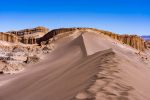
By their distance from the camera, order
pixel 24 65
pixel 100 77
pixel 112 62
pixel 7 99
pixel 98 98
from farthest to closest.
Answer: pixel 24 65
pixel 7 99
pixel 112 62
pixel 100 77
pixel 98 98

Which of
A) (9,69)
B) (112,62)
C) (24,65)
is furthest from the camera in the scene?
(24,65)

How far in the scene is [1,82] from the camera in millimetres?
16469

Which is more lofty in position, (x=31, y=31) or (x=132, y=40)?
(x=31, y=31)

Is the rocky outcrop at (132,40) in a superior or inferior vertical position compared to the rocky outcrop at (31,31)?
inferior

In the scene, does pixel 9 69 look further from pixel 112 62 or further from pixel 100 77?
pixel 100 77

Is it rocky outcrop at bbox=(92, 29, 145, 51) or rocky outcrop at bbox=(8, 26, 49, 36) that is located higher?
rocky outcrop at bbox=(8, 26, 49, 36)

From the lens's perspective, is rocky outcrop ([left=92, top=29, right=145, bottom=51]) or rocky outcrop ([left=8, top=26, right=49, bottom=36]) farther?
rocky outcrop ([left=8, top=26, right=49, bottom=36])

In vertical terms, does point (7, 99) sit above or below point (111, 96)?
below

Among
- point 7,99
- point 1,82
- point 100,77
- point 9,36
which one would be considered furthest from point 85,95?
point 9,36

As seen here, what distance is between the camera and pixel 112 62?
33.9ft

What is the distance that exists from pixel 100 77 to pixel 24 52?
81.0 feet

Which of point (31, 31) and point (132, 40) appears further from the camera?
point (31, 31)

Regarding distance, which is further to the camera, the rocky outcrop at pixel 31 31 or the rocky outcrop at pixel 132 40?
the rocky outcrop at pixel 31 31

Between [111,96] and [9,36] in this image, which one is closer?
[111,96]
